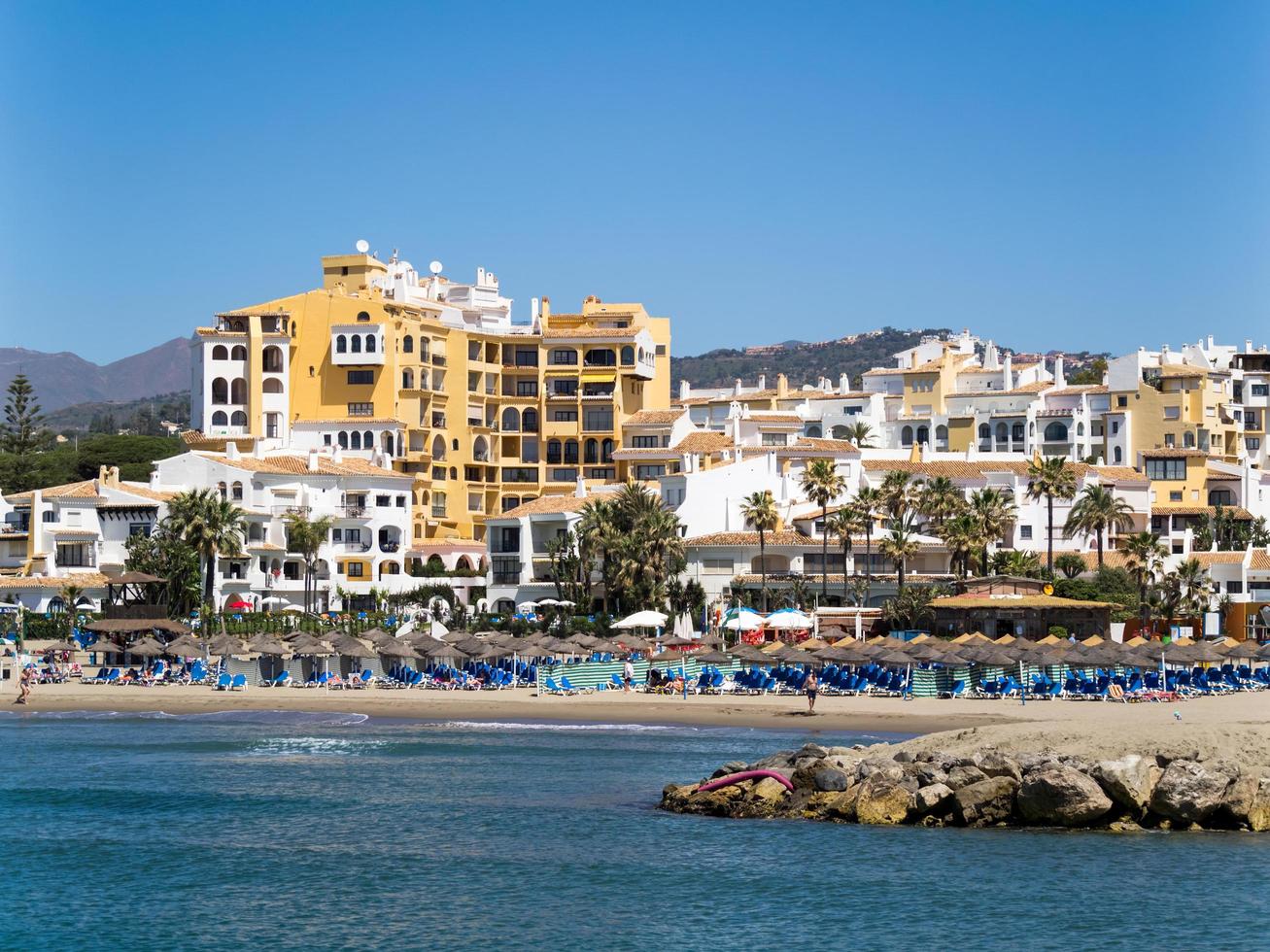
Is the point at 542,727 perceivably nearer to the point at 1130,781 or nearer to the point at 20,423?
the point at 1130,781

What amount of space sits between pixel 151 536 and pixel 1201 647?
46.2 metres

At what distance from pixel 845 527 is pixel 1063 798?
44.1 metres

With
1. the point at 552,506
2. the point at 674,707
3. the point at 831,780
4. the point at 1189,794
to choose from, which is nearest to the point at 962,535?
the point at 552,506

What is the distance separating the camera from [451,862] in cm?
3362

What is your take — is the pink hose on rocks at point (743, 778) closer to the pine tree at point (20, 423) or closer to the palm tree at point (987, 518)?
the palm tree at point (987, 518)

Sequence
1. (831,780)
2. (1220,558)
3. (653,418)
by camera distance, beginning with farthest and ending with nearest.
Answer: (653,418) < (1220,558) < (831,780)

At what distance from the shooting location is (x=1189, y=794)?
3391 centimetres

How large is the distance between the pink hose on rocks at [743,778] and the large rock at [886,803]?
2170mm

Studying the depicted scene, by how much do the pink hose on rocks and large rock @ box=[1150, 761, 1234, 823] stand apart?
726 cm

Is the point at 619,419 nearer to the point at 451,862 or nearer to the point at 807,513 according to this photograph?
the point at 807,513

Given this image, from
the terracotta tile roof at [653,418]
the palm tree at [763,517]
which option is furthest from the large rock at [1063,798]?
the terracotta tile roof at [653,418]

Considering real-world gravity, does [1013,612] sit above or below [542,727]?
above

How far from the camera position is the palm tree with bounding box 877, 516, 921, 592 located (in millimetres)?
77438

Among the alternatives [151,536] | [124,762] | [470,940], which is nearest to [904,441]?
[151,536]
